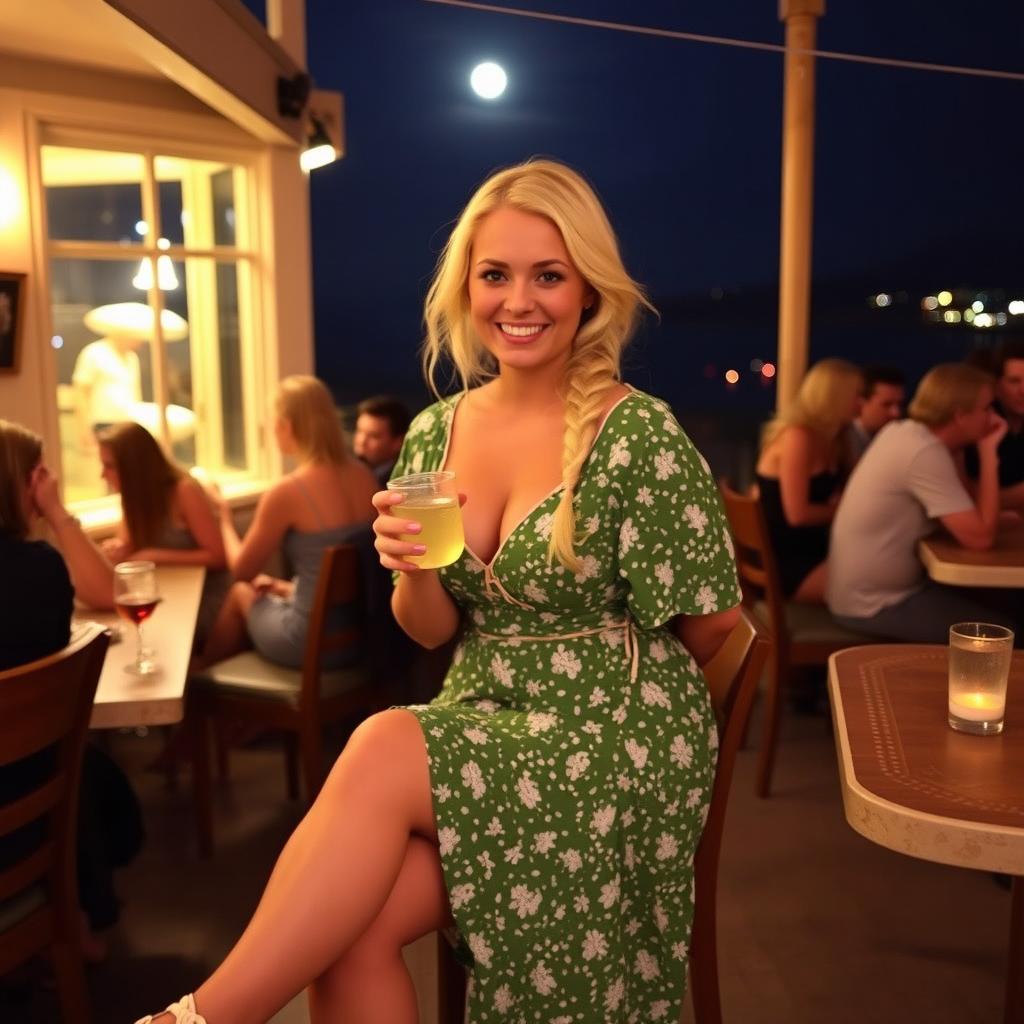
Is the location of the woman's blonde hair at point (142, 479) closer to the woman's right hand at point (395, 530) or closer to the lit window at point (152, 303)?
the lit window at point (152, 303)

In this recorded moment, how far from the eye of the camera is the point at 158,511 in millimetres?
3439

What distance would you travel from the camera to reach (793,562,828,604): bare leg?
12.1 ft

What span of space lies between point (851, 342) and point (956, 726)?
9504mm

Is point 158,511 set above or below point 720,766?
above

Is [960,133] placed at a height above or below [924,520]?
above

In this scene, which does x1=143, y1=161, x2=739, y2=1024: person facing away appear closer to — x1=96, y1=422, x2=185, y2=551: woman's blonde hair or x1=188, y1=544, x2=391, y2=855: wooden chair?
x1=188, y1=544, x2=391, y2=855: wooden chair

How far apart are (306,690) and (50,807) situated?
111 cm

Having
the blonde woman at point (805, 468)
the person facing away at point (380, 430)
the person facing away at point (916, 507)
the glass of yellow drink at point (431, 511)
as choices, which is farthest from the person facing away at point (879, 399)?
the glass of yellow drink at point (431, 511)

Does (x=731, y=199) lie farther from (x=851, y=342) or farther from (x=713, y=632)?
(x=713, y=632)

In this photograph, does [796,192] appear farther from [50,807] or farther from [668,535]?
[50,807]

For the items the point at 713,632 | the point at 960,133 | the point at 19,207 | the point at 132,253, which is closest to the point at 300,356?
the point at 132,253

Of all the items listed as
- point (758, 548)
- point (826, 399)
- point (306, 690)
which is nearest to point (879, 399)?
point (826, 399)

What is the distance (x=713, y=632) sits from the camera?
179cm

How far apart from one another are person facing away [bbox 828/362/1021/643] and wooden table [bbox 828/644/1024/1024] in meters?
1.37
